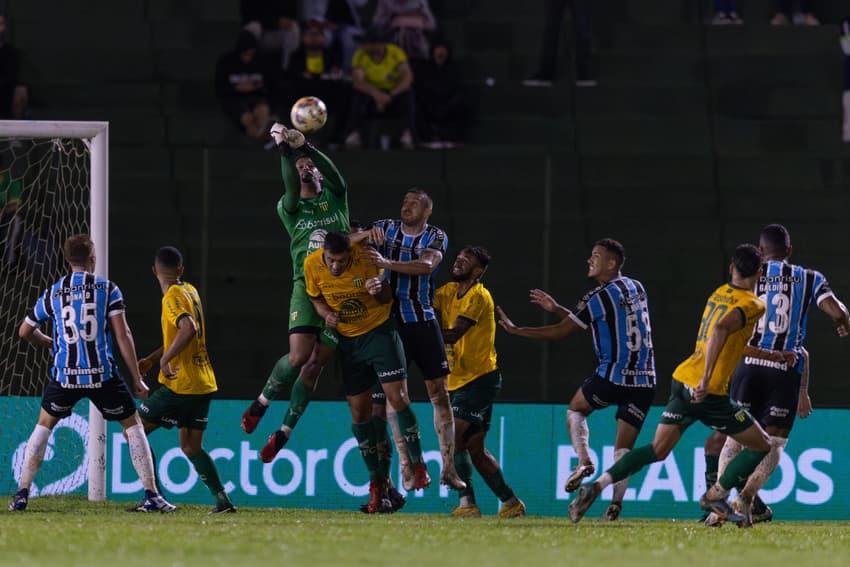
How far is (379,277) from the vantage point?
33.9 feet

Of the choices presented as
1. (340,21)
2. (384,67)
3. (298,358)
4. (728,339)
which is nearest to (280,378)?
(298,358)

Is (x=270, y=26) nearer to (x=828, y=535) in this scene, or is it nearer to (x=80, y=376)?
(x=80, y=376)

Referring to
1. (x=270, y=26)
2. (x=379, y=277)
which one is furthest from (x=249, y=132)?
(x=379, y=277)

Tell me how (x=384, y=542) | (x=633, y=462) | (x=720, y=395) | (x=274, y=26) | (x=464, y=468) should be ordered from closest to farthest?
(x=384, y=542)
(x=720, y=395)
(x=633, y=462)
(x=464, y=468)
(x=274, y=26)

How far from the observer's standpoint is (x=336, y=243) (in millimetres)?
10234

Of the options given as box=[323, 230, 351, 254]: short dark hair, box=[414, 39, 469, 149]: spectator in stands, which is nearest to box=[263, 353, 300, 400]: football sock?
box=[323, 230, 351, 254]: short dark hair

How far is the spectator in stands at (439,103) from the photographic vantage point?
55.2 feet

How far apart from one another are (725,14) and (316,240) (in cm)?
877

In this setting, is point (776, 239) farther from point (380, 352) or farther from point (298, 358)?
point (298, 358)

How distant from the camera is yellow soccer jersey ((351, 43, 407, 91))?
1678cm

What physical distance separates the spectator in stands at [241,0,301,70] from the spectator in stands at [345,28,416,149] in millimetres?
844

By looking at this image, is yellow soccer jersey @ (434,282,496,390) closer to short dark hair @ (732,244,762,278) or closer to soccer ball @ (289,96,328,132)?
soccer ball @ (289,96,328,132)

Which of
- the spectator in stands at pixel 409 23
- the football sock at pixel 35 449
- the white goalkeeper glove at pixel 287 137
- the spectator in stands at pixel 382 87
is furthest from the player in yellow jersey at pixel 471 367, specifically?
the spectator in stands at pixel 409 23

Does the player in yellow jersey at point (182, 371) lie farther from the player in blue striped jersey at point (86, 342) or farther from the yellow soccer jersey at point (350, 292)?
the yellow soccer jersey at point (350, 292)
